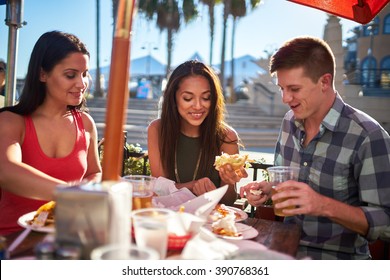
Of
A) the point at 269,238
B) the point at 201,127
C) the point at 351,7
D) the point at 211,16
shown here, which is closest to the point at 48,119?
the point at 201,127

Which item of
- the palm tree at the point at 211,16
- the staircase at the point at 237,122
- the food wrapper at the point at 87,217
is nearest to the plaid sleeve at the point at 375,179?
the food wrapper at the point at 87,217

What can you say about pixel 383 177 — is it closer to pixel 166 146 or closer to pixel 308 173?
pixel 308 173

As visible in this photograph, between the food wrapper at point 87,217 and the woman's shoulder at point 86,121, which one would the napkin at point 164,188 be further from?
the food wrapper at point 87,217

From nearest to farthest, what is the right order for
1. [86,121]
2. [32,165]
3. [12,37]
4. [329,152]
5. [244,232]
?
[244,232] → [32,165] → [329,152] → [86,121] → [12,37]

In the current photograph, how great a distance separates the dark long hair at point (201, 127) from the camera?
3.18 metres

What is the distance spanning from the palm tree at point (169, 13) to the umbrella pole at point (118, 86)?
102ft

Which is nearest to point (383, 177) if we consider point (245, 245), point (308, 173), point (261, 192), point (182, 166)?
point (308, 173)

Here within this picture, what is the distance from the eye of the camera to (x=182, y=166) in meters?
3.30

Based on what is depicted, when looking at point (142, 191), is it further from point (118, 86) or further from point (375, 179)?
point (375, 179)

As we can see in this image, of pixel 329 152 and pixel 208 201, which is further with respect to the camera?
pixel 329 152

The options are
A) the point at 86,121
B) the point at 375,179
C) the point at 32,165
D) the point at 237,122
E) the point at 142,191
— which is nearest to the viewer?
the point at 142,191

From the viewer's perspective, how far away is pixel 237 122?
2147 cm

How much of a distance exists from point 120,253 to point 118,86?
1.25 ft

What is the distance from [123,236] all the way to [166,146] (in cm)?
232
